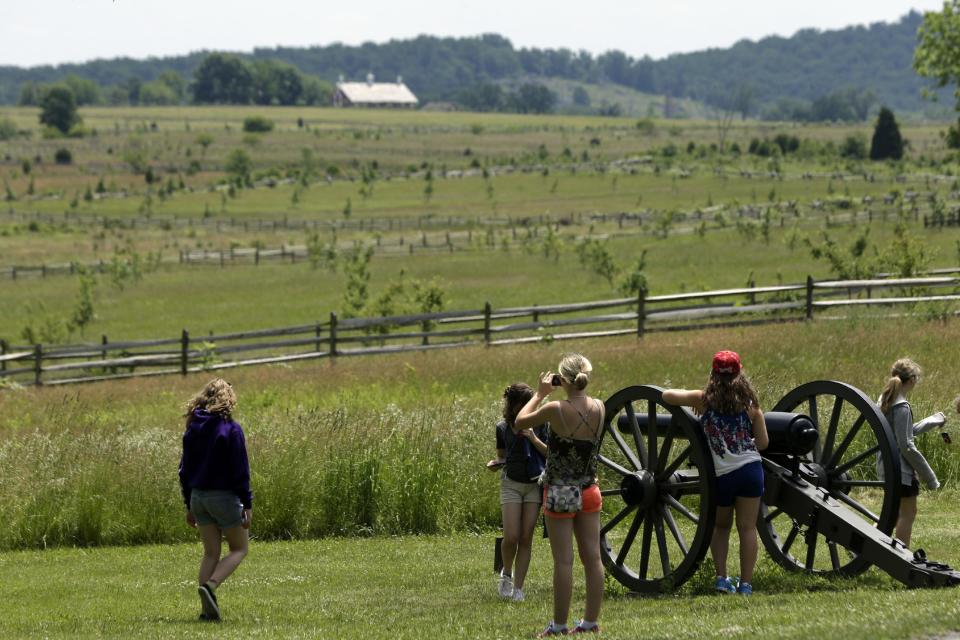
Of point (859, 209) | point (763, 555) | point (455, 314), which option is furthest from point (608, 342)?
point (859, 209)

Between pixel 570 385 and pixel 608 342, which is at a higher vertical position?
pixel 570 385

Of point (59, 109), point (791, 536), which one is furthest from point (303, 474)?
point (59, 109)

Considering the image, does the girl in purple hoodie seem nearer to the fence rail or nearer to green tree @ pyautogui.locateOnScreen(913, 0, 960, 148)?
the fence rail

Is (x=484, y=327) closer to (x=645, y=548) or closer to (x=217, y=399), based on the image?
(x=645, y=548)

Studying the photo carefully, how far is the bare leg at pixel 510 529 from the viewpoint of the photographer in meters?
9.87

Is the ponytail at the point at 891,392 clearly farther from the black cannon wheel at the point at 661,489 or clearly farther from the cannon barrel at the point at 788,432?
the black cannon wheel at the point at 661,489

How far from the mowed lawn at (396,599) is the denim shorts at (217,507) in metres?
Answer: 0.71

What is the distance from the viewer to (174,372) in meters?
31.0

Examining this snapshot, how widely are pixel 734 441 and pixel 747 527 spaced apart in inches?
23.9

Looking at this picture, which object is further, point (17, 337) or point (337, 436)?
point (17, 337)

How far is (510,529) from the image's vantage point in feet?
32.4

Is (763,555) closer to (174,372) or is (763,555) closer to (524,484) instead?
(524,484)

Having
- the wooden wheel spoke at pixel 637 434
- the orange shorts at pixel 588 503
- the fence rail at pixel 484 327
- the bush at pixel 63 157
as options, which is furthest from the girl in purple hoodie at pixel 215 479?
the bush at pixel 63 157

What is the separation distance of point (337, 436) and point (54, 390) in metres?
15.6
